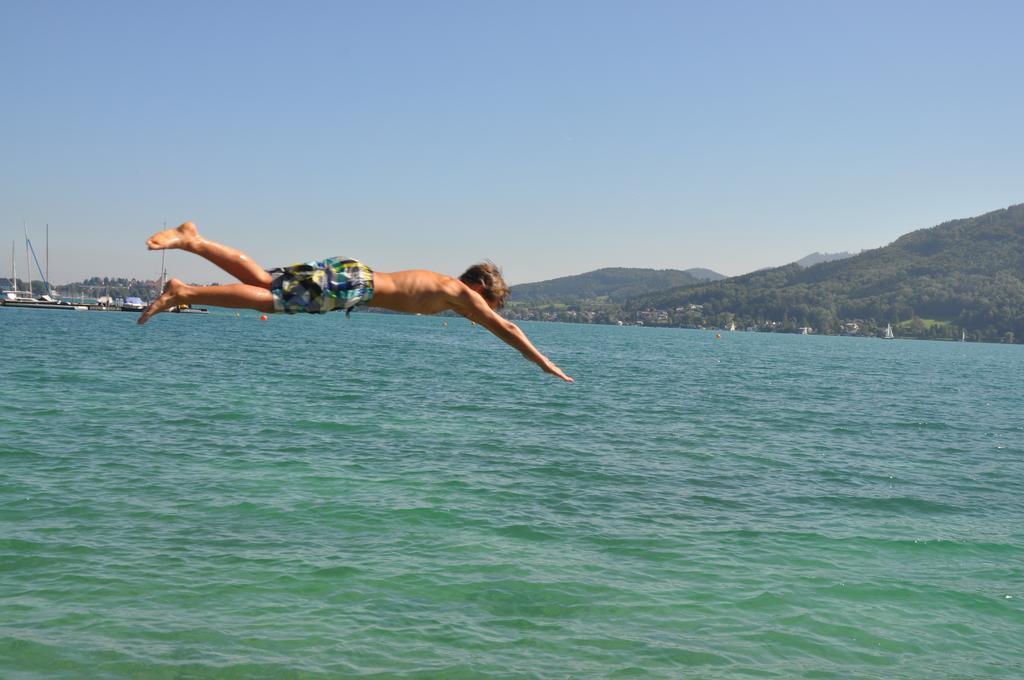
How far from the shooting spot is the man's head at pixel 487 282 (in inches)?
354

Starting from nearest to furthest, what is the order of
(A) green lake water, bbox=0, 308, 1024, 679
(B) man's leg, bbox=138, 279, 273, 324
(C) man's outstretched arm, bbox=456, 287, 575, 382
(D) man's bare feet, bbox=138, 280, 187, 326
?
(D) man's bare feet, bbox=138, 280, 187, 326 < (B) man's leg, bbox=138, 279, 273, 324 < (C) man's outstretched arm, bbox=456, 287, 575, 382 < (A) green lake water, bbox=0, 308, 1024, 679

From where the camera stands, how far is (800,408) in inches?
1927

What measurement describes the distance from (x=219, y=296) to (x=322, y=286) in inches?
40.0

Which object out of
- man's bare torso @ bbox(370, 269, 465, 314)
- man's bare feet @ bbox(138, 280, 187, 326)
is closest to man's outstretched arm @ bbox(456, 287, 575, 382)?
man's bare torso @ bbox(370, 269, 465, 314)

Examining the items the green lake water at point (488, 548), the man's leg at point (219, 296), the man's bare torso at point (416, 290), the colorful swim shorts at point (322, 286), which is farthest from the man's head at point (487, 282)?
the green lake water at point (488, 548)

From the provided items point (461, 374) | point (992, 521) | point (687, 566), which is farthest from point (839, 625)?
point (461, 374)

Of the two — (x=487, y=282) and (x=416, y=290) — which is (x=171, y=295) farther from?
(x=487, y=282)

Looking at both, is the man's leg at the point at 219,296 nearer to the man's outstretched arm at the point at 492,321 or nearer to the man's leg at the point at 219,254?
the man's leg at the point at 219,254

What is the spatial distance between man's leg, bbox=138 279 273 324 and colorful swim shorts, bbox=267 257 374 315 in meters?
0.21

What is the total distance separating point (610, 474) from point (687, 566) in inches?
348

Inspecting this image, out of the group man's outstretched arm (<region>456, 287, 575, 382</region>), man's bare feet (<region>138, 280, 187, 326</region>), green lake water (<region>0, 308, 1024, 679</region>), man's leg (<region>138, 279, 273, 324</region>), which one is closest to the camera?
man's bare feet (<region>138, 280, 187, 326</region>)

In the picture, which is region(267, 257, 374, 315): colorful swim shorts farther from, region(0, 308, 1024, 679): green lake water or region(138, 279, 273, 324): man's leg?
region(0, 308, 1024, 679): green lake water

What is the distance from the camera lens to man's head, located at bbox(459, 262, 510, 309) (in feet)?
29.5

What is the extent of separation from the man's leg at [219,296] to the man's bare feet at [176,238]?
1.19ft
